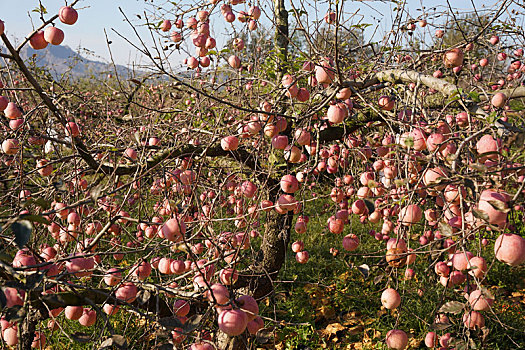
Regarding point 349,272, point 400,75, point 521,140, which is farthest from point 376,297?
point 521,140

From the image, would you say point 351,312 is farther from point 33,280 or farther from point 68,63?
point 68,63

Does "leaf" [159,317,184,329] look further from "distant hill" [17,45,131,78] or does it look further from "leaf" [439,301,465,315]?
"distant hill" [17,45,131,78]

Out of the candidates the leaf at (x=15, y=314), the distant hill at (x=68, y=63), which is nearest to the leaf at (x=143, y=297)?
the leaf at (x=15, y=314)

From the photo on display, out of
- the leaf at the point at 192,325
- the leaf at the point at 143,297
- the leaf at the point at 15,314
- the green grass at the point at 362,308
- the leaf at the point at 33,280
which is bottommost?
the green grass at the point at 362,308

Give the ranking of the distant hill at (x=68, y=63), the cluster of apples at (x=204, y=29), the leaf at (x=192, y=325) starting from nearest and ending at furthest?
the leaf at (x=192, y=325), the cluster of apples at (x=204, y=29), the distant hill at (x=68, y=63)

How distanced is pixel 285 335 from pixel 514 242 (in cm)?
228

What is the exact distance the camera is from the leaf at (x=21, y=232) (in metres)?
0.84

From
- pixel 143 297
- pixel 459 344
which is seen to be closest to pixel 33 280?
pixel 143 297

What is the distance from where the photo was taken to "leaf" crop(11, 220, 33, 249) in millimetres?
840

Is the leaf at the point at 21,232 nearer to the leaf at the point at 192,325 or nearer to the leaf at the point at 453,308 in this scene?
the leaf at the point at 192,325

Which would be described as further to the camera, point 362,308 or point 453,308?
point 362,308

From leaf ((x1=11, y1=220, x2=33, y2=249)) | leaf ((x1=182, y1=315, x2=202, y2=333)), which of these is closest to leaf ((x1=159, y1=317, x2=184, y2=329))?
leaf ((x1=182, y1=315, x2=202, y2=333))

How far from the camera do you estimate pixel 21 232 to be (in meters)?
0.85

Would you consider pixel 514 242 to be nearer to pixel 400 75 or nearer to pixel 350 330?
pixel 400 75
